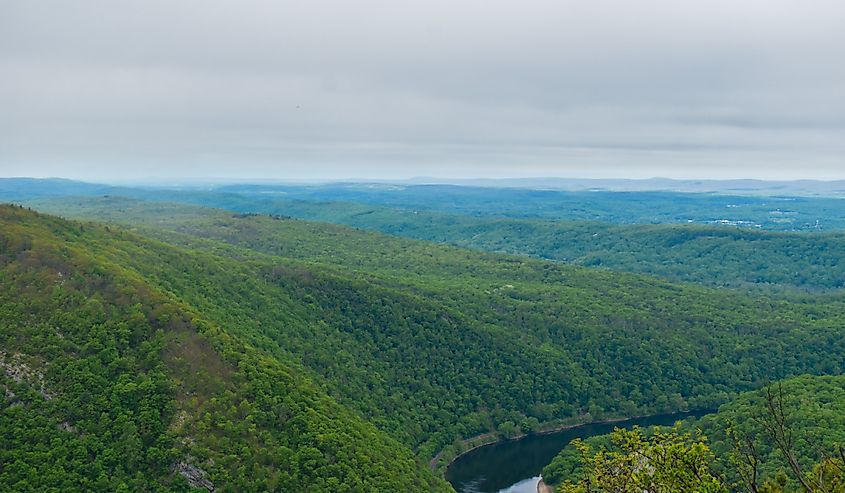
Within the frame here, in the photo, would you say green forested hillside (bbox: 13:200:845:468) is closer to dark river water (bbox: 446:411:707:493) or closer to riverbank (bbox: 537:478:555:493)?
dark river water (bbox: 446:411:707:493)

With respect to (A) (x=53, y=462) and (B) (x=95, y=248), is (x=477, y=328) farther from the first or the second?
(A) (x=53, y=462)

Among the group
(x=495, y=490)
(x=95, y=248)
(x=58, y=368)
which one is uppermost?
(x=95, y=248)

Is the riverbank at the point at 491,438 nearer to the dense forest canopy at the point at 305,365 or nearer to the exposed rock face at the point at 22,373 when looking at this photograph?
the dense forest canopy at the point at 305,365

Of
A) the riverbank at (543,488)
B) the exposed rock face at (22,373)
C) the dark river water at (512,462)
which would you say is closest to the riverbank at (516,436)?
the dark river water at (512,462)

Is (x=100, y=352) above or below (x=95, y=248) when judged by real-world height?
below

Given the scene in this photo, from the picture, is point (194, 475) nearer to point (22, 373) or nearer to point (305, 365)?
point (22, 373)

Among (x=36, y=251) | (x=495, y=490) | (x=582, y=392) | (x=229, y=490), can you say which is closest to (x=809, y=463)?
(x=495, y=490)

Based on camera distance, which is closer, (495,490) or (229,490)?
(229,490)
